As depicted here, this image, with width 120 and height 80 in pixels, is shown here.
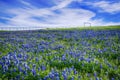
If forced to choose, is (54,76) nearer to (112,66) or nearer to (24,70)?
(24,70)

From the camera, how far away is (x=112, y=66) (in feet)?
26.9

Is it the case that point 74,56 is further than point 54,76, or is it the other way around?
point 74,56

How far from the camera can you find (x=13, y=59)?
26.8ft

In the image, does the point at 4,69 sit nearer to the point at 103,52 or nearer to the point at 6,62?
the point at 6,62

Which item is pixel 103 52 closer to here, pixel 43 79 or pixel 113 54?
pixel 113 54

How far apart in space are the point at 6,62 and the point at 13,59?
1.28ft

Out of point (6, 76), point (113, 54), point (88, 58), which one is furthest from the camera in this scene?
point (113, 54)

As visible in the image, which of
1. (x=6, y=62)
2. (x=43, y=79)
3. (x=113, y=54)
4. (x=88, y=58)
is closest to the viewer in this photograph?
(x=43, y=79)

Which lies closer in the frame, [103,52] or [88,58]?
[88,58]

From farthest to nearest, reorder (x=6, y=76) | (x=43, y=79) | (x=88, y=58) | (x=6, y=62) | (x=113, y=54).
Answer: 1. (x=113, y=54)
2. (x=88, y=58)
3. (x=6, y=62)
4. (x=6, y=76)
5. (x=43, y=79)

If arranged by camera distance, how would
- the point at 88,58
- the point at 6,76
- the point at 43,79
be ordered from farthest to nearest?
the point at 88,58, the point at 6,76, the point at 43,79

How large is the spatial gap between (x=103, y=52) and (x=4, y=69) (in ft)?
18.0

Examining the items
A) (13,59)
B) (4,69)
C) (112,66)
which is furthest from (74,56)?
(4,69)

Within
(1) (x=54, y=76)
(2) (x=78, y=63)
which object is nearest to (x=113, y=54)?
(2) (x=78, y=63)
